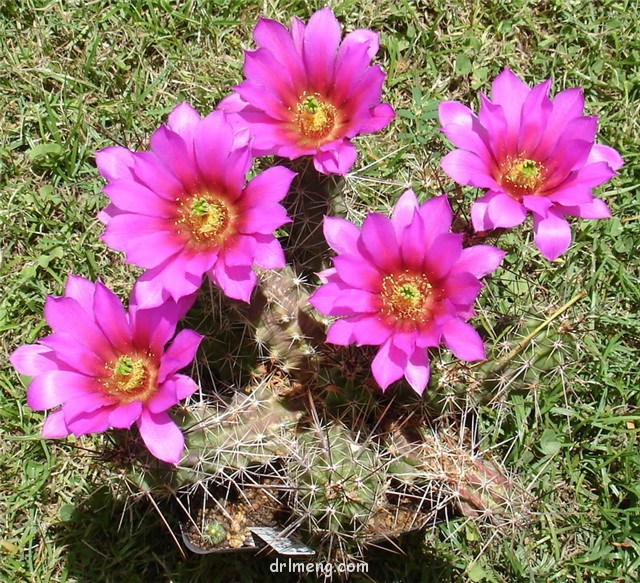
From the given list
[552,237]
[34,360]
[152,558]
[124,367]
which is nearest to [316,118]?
[552,237]

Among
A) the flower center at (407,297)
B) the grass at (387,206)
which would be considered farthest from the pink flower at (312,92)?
the grass at (387,206)

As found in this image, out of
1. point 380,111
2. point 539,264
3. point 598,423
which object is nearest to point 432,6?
point 539,264

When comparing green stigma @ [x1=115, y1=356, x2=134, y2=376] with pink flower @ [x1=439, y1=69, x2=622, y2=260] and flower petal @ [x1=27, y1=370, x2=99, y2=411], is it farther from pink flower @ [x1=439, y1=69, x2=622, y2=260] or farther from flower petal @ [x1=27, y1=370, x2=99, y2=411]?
pink flower @ [x1=439, y1=69, x2=622, y2=260]

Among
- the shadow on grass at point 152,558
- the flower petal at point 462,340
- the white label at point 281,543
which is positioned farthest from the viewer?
the shadow on grass at point 152,558

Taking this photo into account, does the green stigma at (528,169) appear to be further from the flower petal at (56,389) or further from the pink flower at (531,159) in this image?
the flower petal at (56,389)

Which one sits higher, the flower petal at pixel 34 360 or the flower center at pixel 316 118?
the flower center at pixel 316 118

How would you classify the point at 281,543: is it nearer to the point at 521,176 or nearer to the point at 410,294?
the point at 410,294
